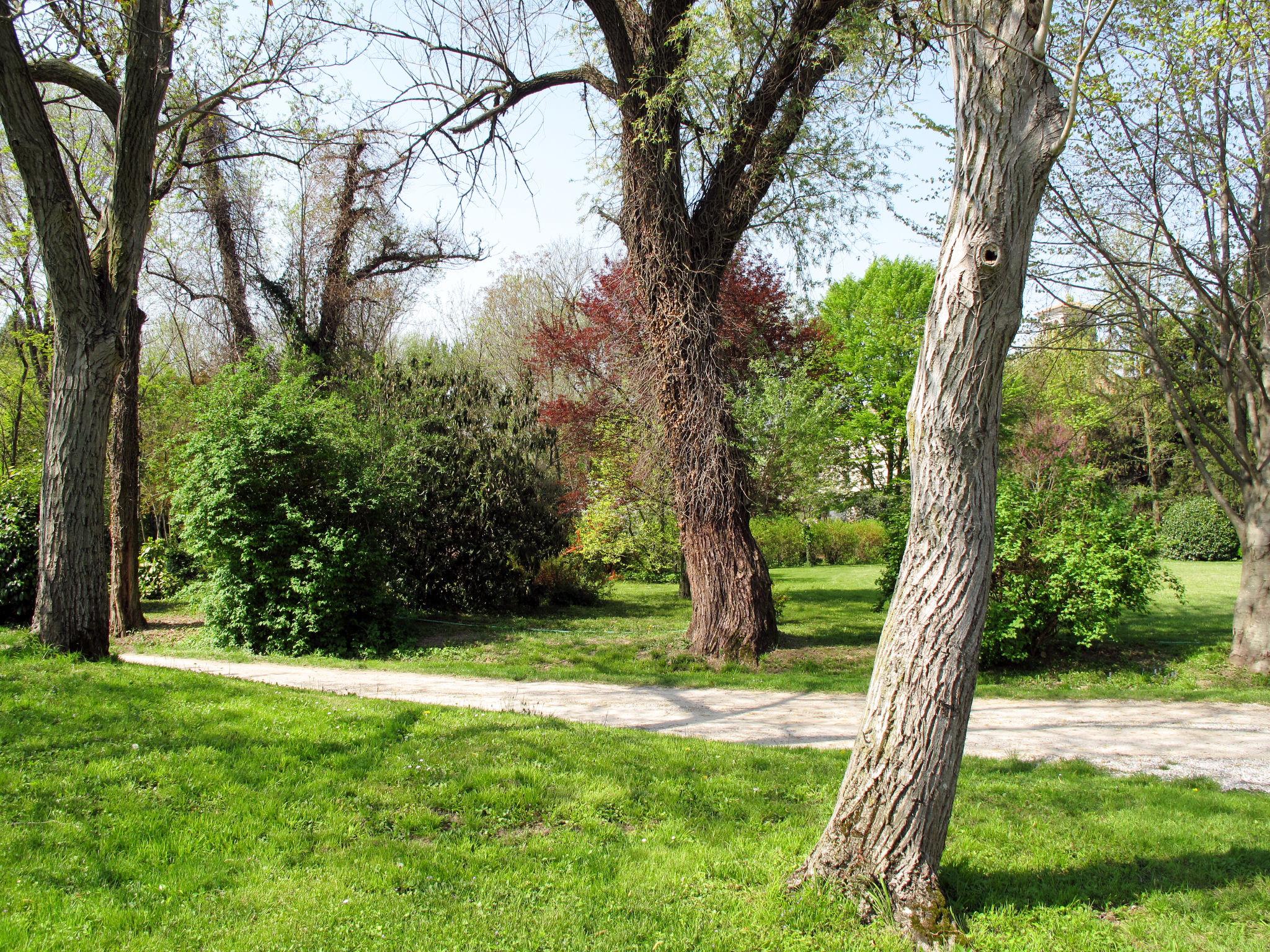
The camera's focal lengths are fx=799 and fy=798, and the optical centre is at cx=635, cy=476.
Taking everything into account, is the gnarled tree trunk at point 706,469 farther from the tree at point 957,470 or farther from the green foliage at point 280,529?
the tree at point 957,470

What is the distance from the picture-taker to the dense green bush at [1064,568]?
10.1 meters

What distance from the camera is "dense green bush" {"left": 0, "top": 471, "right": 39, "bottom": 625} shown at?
13.5m

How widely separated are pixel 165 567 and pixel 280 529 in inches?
330

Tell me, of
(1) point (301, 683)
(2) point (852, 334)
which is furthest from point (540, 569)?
(2) point (852, 334)

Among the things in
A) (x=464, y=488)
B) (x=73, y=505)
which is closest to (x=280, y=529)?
(x=73, y=505)

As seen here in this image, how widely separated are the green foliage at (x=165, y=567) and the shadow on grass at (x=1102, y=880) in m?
17.6

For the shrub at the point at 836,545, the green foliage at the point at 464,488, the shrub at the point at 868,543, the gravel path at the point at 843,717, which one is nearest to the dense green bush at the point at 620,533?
the green foliage at the point at 464,488

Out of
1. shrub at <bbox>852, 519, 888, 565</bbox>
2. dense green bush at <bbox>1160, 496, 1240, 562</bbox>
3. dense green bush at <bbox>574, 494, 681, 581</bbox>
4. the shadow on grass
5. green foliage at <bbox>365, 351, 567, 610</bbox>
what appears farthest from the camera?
shrub at <bbox>852, 519, 888, 565</bbox>

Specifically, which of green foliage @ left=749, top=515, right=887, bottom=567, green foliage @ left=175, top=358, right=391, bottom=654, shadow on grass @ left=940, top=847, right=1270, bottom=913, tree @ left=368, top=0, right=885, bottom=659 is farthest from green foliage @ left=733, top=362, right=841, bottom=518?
green foliage @ left=749, top=515, right=887, bottom=567

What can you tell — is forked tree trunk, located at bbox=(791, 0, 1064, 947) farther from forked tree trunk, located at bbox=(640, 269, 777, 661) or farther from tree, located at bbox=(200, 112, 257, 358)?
tree, located at bbox=(200, 112, 257, 358)

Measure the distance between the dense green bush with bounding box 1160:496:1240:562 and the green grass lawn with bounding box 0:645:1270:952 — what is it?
2587 cm

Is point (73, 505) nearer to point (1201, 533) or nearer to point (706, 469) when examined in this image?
point (706, 469)

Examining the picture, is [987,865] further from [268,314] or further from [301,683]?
[268,314]

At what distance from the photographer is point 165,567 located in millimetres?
18094
